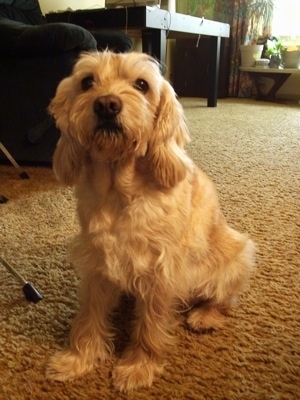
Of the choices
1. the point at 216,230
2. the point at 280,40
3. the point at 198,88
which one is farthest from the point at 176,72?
the point at 216,230

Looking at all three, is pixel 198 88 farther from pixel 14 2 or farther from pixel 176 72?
pixel 14 2

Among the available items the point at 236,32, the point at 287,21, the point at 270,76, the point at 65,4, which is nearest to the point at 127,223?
the point at 65,4

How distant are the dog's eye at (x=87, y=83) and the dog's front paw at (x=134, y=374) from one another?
652mm

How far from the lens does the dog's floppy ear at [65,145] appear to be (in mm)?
890

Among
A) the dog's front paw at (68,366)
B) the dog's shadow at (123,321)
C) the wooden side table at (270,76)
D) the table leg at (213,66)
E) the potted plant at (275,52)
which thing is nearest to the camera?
the dog's front paw at (68,366)

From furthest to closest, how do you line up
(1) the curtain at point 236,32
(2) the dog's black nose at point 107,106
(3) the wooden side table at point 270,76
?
(1) the curtain at point 236,32 < (3) the wooden side table at point 270,76 < (2) the dog's black nose at point 107,106

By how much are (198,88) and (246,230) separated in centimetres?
448

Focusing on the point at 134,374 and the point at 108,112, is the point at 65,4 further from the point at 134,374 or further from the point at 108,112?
the point at 134,374

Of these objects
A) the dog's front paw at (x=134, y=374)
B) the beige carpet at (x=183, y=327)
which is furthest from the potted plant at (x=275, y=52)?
the dog's front paw at (x=134, y=374)

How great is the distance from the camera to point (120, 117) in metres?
0.81

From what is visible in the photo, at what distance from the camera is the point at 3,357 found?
95cm

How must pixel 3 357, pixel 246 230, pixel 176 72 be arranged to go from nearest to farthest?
pixel 3 357
pixel 246 230
pixel 176 72

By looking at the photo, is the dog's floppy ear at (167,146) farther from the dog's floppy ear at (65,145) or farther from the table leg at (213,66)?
the table leg at (213,66)

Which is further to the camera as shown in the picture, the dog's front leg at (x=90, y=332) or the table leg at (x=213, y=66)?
the table leg at (x=213, y=66)
